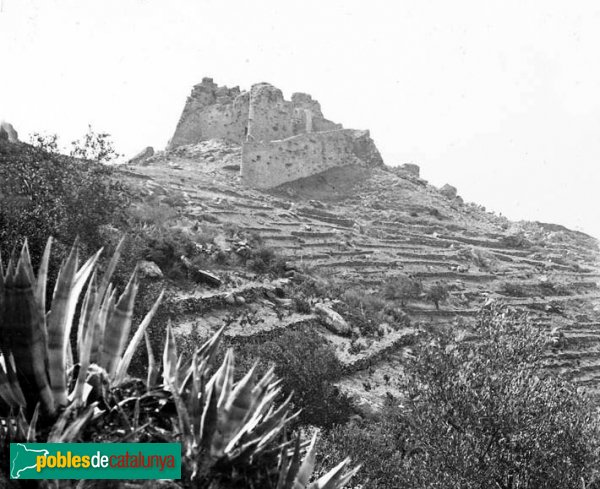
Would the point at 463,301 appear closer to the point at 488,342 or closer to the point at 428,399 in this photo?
the point at 488,342

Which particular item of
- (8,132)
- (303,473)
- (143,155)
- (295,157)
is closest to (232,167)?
(295,157)

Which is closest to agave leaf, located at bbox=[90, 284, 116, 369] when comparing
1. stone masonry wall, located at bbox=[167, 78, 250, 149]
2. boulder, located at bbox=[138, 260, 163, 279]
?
boulder, located at bbox=[138, 260, 163, 279]

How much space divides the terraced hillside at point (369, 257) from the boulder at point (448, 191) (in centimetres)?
174

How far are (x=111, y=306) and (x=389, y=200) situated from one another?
4067cm

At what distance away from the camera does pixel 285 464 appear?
3670mm

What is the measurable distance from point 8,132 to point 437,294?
973 inches

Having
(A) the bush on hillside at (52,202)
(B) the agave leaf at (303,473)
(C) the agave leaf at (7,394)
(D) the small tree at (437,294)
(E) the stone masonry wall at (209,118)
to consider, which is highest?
(E) the stone masonry wall at (209,118)

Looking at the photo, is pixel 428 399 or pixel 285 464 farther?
pixel 428 399

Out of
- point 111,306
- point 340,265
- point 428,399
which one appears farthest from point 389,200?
point 111,306

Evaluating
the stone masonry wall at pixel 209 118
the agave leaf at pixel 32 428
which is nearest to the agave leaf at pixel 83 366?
the agave leaf at pixel 32 428

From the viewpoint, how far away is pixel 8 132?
92.1 feet

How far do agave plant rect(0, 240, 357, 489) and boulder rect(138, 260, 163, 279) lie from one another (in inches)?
510

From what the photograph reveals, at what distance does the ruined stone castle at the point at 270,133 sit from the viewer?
4091 cm

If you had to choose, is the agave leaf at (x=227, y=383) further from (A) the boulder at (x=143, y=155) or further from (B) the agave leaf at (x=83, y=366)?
(A) the boulder at (x=143, y=155)
